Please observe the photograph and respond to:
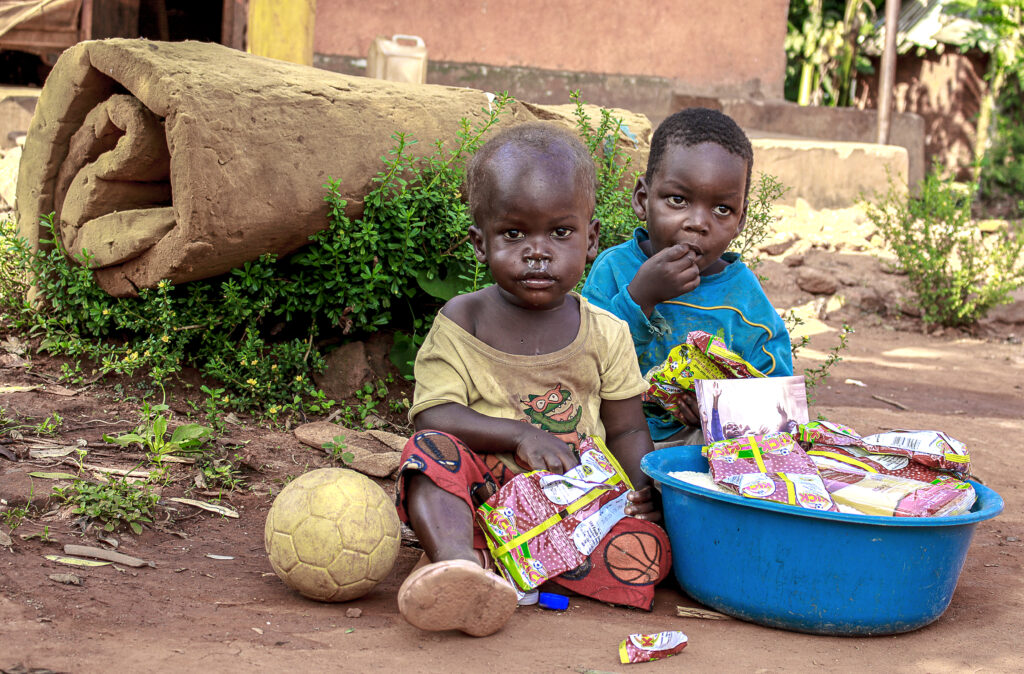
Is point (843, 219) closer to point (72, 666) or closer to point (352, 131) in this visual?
point (352, 131)

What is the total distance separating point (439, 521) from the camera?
7.68ft

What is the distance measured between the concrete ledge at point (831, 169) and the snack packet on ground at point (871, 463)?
21.1 feet

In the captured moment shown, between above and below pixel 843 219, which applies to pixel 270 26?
above

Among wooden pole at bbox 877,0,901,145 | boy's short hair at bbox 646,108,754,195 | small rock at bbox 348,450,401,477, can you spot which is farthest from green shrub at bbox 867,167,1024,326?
small rock at bbox 348,450,401,477

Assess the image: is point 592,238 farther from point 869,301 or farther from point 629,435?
point 869,301

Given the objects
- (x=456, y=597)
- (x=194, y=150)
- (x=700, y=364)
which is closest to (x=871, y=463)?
(x=700, y=364)

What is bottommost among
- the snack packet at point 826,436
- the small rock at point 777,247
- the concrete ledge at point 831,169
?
the snack packet at point 826,436

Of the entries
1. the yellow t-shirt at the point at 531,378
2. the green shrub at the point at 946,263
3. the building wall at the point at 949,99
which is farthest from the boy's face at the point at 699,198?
the building wall at the point at 949,99

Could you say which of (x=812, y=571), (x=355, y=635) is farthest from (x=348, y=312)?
(x=812, y=571)

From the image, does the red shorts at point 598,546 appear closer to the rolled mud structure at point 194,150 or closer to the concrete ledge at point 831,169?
the rolled mud structure at point 194,150

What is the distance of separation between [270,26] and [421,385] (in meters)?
3.72

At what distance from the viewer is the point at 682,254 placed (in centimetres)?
297

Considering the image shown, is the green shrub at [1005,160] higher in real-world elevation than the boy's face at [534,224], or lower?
higher

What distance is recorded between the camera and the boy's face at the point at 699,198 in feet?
9.96
